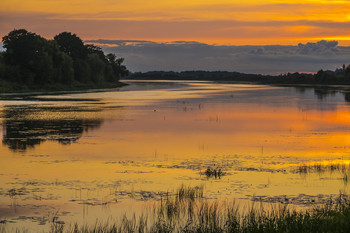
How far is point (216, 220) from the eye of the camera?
15.6 meters

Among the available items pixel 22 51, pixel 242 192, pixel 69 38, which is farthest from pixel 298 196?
pixel 69 38

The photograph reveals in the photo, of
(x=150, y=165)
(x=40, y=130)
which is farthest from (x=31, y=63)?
(x=150, y=165)

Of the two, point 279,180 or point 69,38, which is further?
point 69,38

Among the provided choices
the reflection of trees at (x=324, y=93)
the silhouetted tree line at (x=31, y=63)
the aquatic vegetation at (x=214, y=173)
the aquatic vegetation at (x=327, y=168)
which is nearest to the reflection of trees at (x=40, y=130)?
the aquatic vegetation at (x=214, y=173)

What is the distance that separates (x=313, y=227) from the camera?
13.5m

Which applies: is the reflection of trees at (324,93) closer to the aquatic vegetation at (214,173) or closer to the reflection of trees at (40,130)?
the reflection of trees at (40,130)

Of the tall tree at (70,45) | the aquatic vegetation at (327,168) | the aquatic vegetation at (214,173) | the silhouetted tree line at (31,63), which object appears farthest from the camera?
the tall tree at (70,45)

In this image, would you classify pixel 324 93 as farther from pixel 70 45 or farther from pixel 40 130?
pixel 70 45

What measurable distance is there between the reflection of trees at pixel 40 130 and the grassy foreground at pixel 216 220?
16.0 metres

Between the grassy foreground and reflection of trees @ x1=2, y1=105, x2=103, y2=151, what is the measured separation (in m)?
16.0

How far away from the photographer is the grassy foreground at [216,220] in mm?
13602

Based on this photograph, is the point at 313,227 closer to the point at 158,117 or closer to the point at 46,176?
the point at 46,176

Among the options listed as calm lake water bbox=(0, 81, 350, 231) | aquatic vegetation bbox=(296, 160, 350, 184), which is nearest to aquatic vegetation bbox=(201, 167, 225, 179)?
calm lake water bbox=(0, 81, 350, 231)

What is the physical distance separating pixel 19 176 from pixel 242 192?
925cm
